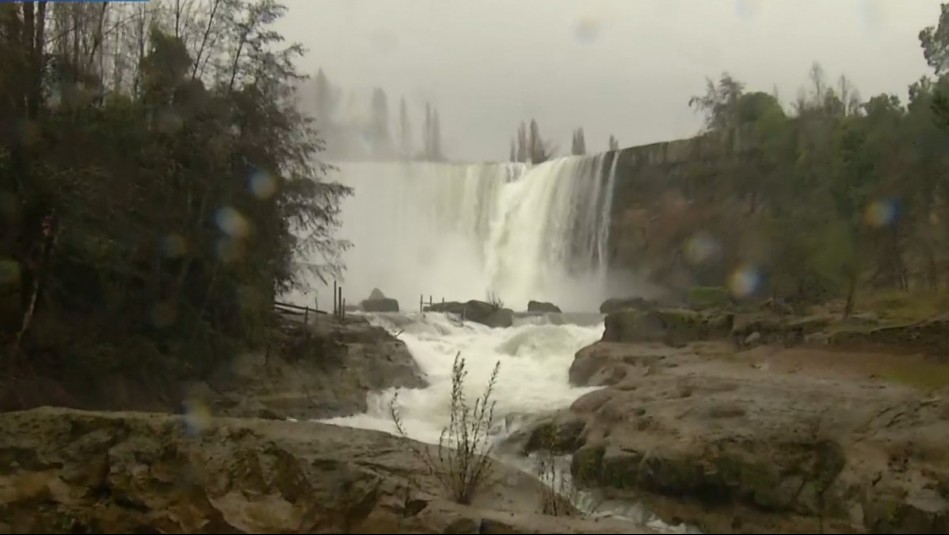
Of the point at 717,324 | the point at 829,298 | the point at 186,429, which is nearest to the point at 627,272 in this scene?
the point at 829,298

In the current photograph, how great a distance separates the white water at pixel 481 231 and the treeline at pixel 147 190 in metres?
17.7

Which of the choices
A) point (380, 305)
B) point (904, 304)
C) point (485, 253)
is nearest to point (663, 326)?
point (904, 304)

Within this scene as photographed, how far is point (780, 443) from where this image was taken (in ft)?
31.8

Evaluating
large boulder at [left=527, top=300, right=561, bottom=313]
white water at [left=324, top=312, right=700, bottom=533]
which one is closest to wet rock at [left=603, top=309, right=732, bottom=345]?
white water at [left=324, top=312, right=700, bottom=533]

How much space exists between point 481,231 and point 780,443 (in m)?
39.2

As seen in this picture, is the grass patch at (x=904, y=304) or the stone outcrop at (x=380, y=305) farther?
the stone outcrop at (x=380, y=305)

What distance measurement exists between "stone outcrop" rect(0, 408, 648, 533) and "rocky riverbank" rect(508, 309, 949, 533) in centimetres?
225

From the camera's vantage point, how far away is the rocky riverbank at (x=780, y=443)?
8617mm

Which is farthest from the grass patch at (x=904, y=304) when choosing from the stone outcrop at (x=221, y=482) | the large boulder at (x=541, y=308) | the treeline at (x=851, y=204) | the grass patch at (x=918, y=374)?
the stone outcrop at (x=221, y=482)

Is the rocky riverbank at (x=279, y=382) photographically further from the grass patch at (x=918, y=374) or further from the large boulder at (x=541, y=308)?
the large boulder at (x=541, y=308)

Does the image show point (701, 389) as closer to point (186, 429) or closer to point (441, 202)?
point (186, 429)

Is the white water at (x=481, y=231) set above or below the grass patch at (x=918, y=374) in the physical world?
above

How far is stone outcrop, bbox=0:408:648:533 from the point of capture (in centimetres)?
535

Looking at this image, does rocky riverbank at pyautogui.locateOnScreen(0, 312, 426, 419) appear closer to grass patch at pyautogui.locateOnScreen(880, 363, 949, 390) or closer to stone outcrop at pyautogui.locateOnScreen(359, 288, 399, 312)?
grass patch at pyautogui.locateOnScreen(880, 363, 949, 390)
